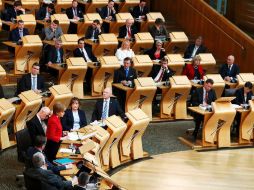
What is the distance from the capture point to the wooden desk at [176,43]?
43.9 feet

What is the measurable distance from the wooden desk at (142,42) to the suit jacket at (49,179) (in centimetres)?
612

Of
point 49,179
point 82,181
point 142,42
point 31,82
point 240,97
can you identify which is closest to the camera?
point 82,181

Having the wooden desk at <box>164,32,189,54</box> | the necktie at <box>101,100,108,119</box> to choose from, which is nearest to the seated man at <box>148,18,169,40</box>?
the wooden desk at <box>164,32,189,54</box>

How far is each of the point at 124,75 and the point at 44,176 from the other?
4.55 m

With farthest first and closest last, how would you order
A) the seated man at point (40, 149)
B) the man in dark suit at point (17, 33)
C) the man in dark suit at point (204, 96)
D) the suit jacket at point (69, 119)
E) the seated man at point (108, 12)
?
the seated man at point (108, 12)
the man in dark suit at point (17, 33)
the man in dark suit at point (204, 96)
the suit jacket at point (69, 119)
the seated man at point (40, 149)

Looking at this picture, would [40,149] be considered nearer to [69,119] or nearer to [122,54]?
[69,119]

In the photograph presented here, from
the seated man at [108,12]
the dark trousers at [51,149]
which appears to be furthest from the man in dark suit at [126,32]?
the dark trousers at [51,149]

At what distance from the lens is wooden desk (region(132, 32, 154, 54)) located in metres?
13.0

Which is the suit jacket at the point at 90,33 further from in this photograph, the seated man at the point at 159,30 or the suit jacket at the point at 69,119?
the suit jacket at the point at 69,119

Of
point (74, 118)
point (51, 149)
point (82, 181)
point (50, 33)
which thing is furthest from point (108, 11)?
point (82, 181)

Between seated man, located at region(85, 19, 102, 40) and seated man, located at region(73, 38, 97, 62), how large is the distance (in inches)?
29.1

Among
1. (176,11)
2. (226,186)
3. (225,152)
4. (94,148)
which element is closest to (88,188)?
(94,148)

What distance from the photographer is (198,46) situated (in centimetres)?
1300

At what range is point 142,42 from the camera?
12984mm
